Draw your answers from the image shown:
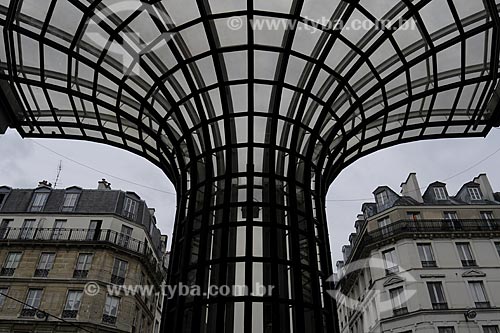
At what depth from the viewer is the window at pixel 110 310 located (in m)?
31.3

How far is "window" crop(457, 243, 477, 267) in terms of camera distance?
3250 centimetres

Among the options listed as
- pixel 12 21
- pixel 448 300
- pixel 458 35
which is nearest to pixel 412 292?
pixel 448 300

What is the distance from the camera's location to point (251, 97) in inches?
559

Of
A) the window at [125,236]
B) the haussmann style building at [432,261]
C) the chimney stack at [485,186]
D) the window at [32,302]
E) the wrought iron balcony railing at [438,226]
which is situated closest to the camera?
the haussmann style building at [432,261]

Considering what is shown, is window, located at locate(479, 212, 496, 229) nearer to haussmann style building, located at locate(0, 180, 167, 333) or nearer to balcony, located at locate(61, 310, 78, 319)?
haussmann style building, located at locate(0, 180, 167, 333)

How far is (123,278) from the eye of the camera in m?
33.7

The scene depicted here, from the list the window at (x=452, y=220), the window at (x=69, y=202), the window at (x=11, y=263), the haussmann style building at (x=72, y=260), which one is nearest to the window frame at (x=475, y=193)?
the window at (x=452, y=220)

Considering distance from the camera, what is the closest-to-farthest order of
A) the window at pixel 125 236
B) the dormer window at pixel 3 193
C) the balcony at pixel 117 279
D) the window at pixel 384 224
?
the balcony at pixel 117 279, the window at pixel 125 236, the window at pixel 384 224, the dormer window at pixel 3 193

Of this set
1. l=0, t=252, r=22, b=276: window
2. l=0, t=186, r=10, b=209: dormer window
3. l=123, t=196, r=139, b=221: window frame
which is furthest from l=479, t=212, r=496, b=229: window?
l=0, t=186, r=10, b=209: dormer window

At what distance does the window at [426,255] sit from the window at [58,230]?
27.8m

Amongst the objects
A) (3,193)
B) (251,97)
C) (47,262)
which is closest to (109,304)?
(47,262)

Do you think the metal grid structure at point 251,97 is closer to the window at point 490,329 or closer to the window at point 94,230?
the window at point 94,230

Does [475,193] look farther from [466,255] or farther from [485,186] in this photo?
[466,255]

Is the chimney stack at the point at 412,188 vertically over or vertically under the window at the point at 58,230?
over
